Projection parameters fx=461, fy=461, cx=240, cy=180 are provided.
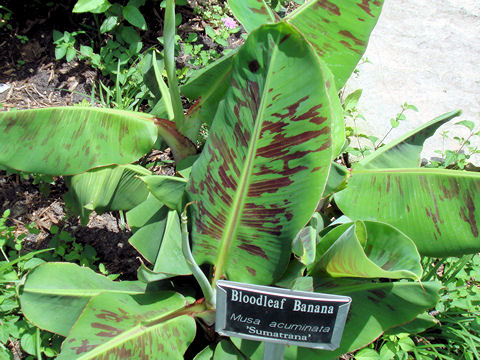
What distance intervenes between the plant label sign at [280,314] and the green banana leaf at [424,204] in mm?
437

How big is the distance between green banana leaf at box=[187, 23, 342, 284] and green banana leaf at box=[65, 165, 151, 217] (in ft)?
1.01

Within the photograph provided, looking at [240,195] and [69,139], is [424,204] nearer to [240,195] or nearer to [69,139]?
[240,195]

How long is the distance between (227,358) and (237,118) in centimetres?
67

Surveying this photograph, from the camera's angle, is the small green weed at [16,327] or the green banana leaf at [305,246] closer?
the green banana leaf at [305,246]

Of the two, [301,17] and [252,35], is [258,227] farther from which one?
[301,17]

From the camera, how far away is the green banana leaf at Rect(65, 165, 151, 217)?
1.45 meters

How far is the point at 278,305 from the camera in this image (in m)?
0.98

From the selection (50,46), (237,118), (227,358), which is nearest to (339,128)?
(237,118)

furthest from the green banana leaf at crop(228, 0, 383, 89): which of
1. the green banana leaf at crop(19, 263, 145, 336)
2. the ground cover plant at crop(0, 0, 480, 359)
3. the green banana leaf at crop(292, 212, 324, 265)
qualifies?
the green banana leaf at crop(19, 263, 145, 336)

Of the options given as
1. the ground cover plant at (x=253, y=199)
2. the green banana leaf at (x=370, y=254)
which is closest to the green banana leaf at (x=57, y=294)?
the ground cover plant at (x=253, y=199)

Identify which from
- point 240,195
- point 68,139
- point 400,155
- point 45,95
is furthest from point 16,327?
point 400,155

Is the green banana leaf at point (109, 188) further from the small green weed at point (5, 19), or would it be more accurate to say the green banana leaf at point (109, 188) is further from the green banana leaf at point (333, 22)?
the small green weed at point (5, 19)

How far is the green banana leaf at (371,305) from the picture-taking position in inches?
44.6

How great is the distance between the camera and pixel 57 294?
4.01 ft
